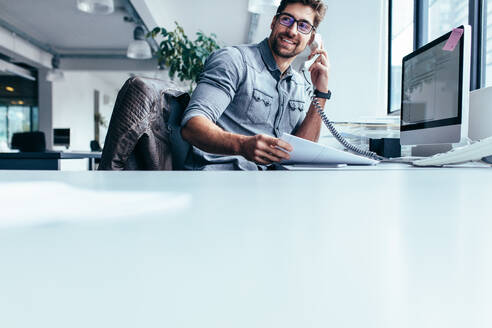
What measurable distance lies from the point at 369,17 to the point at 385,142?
5.04 ft

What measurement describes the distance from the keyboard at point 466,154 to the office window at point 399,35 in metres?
2.02

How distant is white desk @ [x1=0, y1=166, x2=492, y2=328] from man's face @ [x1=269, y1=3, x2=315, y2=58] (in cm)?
151

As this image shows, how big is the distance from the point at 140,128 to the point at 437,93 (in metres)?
1.04

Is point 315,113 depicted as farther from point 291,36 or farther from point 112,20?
point 112,20

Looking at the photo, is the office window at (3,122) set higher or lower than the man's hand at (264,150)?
higher

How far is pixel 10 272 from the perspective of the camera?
0.10 m

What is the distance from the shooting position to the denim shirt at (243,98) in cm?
137

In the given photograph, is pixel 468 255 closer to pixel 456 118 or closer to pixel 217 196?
pixel 217 196

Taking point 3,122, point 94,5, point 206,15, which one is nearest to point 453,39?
point 94,5

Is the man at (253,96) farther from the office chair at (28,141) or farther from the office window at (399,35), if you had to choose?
the office chair at (28,141)

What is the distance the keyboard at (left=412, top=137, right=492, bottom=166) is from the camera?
865 millimetres

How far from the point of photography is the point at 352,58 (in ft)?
9.57

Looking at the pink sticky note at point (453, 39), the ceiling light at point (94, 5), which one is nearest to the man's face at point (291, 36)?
the pink sticky note at point (453, 39)

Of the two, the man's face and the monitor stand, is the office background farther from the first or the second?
the man's face
